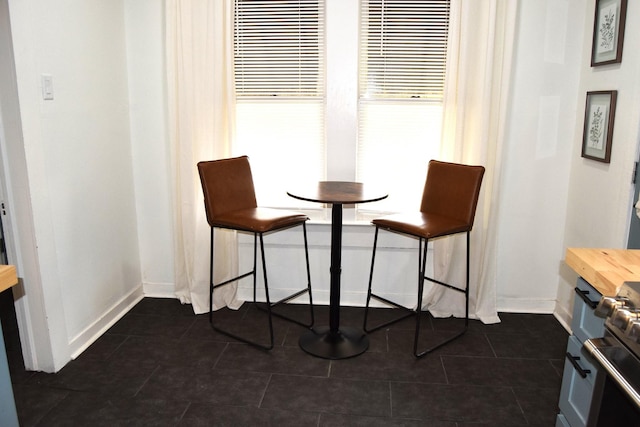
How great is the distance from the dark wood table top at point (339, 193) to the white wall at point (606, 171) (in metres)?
1.22

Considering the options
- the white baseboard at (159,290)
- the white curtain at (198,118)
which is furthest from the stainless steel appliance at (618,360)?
the white baseboard at (159,290)

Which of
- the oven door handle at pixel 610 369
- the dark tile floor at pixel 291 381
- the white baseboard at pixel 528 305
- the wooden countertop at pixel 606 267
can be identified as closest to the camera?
the oven door handle at pixel 610 369

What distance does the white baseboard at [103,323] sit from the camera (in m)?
2.94

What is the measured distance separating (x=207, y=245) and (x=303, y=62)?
1.35 metres

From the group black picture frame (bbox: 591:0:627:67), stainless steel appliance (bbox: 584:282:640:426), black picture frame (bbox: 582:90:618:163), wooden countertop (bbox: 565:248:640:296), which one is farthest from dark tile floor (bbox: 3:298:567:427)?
black picture frame (bbox: 591:0:627:67)

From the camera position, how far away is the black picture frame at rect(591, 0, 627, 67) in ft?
8.90

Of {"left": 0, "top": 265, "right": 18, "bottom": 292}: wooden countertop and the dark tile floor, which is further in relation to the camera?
the dark tile floor

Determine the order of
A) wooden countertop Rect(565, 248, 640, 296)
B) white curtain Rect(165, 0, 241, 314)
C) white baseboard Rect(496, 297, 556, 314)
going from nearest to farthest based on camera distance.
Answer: wooden countertop Rect(565, 248, 640, 296)
white curtain Rect(165, 0, 241, 314)
white baseboard Rect(496, 297, 556, 314)

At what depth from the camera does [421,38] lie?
10.7ft

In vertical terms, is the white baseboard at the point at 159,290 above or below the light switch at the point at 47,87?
below

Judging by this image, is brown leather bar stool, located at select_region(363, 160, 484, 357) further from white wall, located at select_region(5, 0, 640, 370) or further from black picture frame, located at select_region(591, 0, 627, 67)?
black picture frame, located at select_region(591, 0, 627, 67)

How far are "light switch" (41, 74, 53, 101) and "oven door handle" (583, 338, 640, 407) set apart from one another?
2606mm

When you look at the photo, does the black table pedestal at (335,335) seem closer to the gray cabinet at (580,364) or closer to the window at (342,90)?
the window at (342,90)

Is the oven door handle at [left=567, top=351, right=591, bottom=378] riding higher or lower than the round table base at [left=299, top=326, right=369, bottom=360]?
higher
